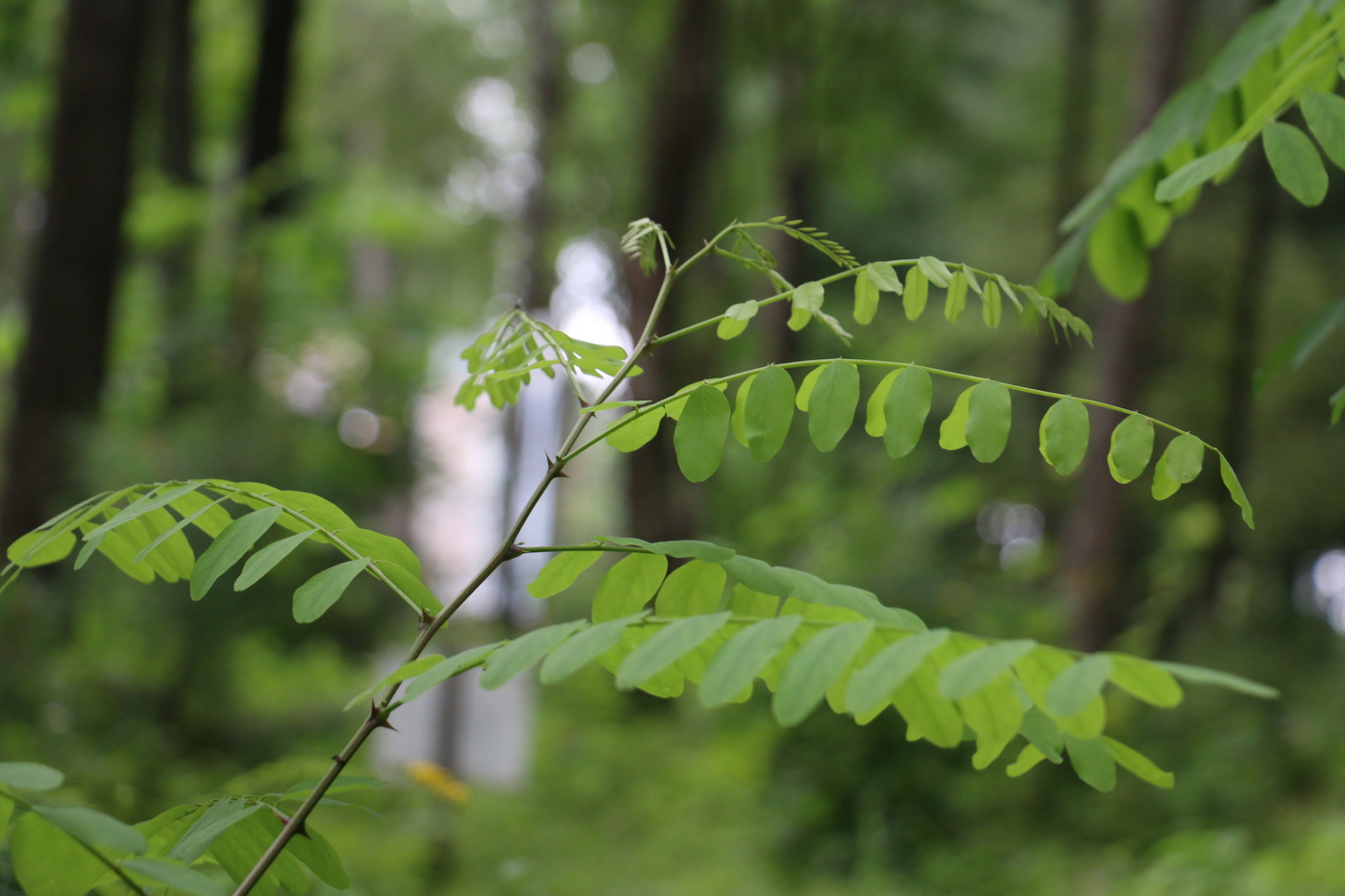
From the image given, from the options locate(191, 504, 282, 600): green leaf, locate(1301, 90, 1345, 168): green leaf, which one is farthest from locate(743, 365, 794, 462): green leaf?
locate(1301, 90, 1345, 168): green leaf

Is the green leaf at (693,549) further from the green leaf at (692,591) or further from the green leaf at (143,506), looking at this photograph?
the green leaf at (143,506)

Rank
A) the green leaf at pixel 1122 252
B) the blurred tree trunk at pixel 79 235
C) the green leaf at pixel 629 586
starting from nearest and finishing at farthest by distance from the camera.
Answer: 1. the green leaf at pixel 629 586
2. the green leaf at pixel 1122 252
3. the blurred tree trunk at pixel 79 235

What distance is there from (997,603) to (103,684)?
3920 mm

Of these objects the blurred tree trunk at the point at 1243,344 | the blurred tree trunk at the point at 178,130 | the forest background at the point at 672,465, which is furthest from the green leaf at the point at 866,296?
the blurred tree trunk at the point at 1243,344

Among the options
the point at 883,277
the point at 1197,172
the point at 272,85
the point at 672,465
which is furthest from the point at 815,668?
the point at 672,465

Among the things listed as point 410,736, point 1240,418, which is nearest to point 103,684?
point 410,736

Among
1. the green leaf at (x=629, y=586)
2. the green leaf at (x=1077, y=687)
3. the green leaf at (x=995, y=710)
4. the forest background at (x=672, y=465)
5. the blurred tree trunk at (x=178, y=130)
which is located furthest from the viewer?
the blurred tree trunk at (x=178, y=130)

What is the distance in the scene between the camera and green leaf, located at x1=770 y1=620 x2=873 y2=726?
642 mm

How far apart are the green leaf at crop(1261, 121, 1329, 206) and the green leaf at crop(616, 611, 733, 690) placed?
2.71ft

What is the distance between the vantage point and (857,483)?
607cm

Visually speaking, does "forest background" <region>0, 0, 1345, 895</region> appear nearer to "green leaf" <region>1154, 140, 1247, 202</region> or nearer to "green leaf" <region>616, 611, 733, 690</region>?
"green leaf" <region>1154, 140, 1247, 202</region>

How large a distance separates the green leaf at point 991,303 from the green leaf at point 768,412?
20cm

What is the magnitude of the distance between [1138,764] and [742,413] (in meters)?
0.43

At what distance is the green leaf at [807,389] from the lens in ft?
2.96
